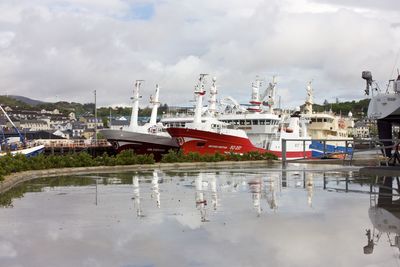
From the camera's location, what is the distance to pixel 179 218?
38.1ft

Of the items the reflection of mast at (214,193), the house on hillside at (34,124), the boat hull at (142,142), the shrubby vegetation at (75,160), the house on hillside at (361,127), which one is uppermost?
the house on hillside at (34,124)

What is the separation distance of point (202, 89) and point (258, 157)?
10.3 metres

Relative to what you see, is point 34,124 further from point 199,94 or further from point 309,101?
point 199,94

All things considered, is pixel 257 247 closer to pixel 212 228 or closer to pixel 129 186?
pixel 212 228

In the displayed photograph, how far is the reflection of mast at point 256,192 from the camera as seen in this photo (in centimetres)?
1327

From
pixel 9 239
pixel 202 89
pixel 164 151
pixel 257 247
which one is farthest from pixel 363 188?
pixel 164 151

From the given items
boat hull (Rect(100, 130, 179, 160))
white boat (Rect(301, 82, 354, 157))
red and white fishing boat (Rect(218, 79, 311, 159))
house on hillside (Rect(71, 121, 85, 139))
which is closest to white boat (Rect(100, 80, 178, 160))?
boat hull (Rect(100, 130, 179, 160))

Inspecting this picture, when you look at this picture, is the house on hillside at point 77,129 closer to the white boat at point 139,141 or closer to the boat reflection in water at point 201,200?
the white boat at point 139,141

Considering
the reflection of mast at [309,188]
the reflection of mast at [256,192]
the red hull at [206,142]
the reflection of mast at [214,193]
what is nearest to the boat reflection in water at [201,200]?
Answer: the reflection of mast at [214,193]

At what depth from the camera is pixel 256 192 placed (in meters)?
16.7

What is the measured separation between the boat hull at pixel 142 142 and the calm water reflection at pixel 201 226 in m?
30.6

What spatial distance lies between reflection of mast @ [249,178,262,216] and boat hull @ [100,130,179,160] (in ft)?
91.5

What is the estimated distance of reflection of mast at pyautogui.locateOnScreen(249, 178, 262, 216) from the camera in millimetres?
13273

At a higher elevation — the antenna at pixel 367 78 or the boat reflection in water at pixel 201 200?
the antenna at pixel 367 78
